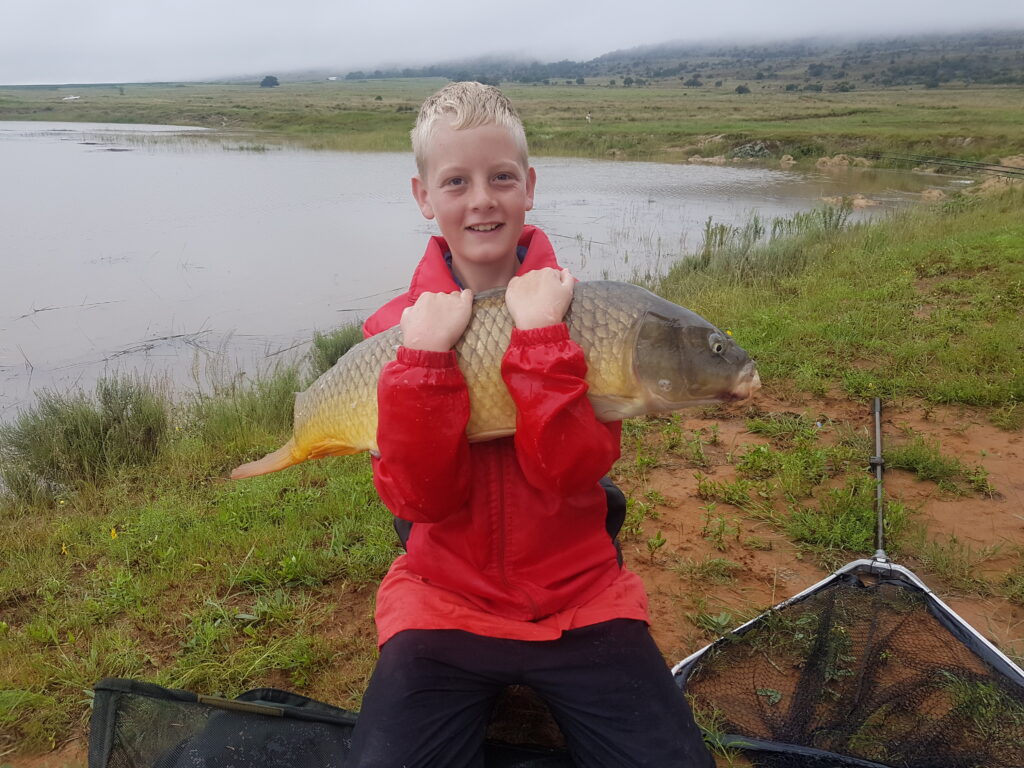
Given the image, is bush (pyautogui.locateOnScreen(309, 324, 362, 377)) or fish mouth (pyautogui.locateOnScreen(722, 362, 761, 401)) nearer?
fish mouth (pyautogui.locateOnScreen(722, 362, 761, 401))

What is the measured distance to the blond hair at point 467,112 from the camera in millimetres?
1811

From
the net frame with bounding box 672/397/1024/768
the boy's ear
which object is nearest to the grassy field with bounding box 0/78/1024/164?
the net frame with bounding box 672/397/1024/768

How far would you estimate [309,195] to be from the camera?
15.6m

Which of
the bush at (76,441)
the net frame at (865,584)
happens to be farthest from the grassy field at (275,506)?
the net frame at (865,584)

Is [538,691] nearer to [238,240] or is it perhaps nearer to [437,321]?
[437,321]

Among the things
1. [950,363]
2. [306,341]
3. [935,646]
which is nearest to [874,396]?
[950,363]

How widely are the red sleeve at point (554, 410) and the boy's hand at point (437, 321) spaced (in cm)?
13

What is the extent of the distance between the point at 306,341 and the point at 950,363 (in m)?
5.65

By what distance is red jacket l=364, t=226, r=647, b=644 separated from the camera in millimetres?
1542

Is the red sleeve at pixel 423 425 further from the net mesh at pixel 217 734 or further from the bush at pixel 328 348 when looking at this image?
the bush at pixel 328 348

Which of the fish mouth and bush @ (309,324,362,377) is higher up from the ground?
the fish mouth

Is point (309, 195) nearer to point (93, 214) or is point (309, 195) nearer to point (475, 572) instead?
point (93, 214)

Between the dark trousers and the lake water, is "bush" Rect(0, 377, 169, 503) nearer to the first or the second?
the lake water

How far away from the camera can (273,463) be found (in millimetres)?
1975
